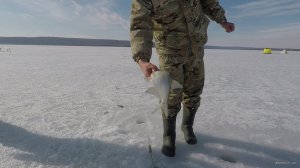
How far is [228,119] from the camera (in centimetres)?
370

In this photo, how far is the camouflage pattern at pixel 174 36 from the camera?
231cm

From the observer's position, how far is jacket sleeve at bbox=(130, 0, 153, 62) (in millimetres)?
2238

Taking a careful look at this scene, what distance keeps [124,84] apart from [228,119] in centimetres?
328

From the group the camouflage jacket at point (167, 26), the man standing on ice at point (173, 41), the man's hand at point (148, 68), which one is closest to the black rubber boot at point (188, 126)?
the man standing on ice at point (173, 41)

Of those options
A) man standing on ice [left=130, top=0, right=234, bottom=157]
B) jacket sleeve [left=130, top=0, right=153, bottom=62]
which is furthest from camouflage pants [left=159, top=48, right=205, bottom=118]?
jacket sleeve [left=130, top=0, right=153, bottom=62]

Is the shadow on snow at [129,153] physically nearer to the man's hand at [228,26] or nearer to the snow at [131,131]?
the snow at [131,131]

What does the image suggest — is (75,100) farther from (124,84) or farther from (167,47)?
(167,47)

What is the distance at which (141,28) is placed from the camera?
2307 millimetres

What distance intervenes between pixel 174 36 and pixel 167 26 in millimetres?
112

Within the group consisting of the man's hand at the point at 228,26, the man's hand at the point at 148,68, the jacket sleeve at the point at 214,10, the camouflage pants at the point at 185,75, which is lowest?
the camouflage pants at the point at 185,75

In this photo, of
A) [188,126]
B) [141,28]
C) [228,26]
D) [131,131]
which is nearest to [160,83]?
[141,28]

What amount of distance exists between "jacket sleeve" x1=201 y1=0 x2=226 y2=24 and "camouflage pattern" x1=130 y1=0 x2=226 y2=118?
0.27 metres

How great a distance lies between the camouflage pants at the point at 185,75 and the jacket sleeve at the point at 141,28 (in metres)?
0.33

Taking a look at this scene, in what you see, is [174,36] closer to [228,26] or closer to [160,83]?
[160,83]
